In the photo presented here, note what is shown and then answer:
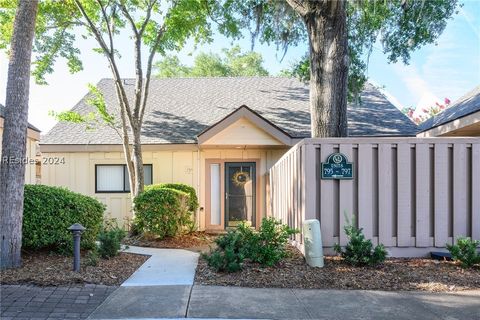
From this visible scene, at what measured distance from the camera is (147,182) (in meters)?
13.0

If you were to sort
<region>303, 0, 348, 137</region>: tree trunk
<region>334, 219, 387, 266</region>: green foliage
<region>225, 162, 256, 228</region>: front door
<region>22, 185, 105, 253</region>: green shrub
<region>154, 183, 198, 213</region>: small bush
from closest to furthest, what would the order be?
<region>334, 219, 387, 266</region>: green foliage < <region>22, 185, 105, 253</region>: green shrub < <region>303, 0, 348, 137</region>: tree trunk < <region>154, 183, 198, 213</region>: small bush < <region>225, 162, 256, 228</region>: front door

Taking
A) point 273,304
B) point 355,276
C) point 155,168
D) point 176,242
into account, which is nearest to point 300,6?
point 355,276

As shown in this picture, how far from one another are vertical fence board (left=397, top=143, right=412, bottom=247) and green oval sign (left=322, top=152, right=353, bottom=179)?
2.93 ft

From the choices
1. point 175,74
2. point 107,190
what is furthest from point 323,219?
point 175,74

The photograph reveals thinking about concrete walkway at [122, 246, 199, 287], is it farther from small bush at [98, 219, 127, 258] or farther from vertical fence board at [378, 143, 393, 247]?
vertical fence board at [378, 143, 393, 247]

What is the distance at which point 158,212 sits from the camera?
986 cm

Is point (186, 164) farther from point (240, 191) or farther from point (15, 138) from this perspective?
point (15, 138)

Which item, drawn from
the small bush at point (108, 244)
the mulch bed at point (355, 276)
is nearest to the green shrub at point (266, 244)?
the mulch bed at point (355, 276)

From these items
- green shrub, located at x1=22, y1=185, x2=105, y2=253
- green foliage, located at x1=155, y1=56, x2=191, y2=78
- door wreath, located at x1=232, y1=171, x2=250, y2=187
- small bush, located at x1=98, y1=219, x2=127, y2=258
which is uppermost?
Answer: green foliage, located at x1=155, y1=56, x2=191, y2=78

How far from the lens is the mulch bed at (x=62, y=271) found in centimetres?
584

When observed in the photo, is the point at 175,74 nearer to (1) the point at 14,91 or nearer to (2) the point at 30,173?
(2) the point at 30,173

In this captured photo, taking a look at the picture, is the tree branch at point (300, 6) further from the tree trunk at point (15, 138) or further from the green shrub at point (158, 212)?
the green shrub at point (158, 212)

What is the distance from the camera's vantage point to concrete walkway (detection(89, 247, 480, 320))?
4.61m

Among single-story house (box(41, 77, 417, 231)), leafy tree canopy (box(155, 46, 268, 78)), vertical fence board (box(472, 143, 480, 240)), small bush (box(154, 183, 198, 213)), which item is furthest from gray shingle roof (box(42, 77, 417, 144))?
leafy tree canopy (box(155, 46, 268, 78))
